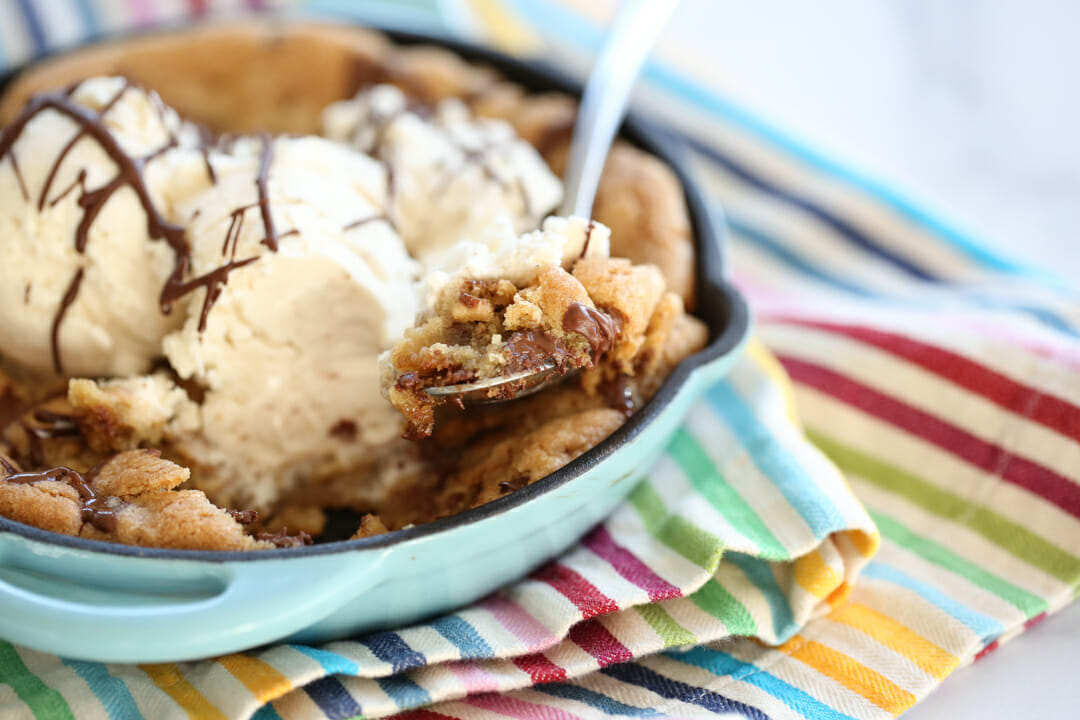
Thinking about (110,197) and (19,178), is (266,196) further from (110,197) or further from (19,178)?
(19,178)

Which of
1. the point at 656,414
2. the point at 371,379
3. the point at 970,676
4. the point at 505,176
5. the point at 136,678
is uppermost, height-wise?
the point at 505,176

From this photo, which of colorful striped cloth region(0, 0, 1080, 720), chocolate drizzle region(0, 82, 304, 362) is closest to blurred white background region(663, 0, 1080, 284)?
colorful striped cloth region(0, 0, 1080, 720)

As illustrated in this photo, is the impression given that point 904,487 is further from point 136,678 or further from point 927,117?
point 927,117

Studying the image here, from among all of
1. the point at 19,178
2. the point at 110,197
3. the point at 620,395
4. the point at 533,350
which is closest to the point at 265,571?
the point at 533,350

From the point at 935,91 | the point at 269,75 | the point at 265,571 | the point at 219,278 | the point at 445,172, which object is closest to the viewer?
the point at 265,571

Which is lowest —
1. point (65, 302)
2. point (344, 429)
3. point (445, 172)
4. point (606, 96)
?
point (344, 429)

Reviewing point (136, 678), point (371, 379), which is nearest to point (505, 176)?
point (371, 379)

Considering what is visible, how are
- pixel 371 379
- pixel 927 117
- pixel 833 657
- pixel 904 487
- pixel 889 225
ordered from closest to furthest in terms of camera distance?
pixel 833 657 → pixel 371 379 → pixel 904 487 → pixel 889 225 → pixel 927 117
